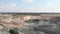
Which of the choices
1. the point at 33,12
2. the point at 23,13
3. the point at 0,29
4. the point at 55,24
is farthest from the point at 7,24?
the point at 55,24

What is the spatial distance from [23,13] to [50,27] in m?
0.57

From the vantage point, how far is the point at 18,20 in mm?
2703

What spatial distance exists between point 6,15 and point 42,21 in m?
0.68

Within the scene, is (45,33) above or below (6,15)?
below

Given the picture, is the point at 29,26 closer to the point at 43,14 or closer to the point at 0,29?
the point at 43,14

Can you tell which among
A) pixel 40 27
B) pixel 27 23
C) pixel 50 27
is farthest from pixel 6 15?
pixel 50 27

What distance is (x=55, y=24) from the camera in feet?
8.78

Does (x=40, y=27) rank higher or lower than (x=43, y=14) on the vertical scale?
lower

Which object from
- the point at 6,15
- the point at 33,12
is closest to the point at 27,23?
the point at 33,12

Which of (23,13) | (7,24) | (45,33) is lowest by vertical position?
(45,33)

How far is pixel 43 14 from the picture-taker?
106 inches

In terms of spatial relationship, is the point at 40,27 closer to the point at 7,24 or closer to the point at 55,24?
the point at 55,24

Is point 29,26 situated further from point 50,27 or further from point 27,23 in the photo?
point 50,27

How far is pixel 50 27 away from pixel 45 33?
0.15m
